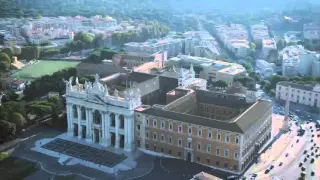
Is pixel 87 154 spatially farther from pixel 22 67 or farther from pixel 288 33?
pixel 288 33

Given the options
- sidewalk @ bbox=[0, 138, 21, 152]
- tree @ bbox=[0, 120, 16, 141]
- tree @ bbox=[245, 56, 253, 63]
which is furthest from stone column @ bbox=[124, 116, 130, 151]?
tree @ bbox=[245, 56, 253, 63]

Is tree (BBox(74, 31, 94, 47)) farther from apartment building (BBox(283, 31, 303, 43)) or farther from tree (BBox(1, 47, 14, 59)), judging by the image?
apartment building (BBox(283, 31, 303, 43))

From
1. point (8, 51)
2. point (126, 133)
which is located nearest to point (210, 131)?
point (126, 133)

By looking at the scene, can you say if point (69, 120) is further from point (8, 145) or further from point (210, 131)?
point (210, 131)

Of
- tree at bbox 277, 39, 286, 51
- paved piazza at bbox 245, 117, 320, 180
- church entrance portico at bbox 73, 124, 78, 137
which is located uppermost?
tree at bbox 277, 39, 286, 51

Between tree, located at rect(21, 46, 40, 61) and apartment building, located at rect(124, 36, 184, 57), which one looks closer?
tree, located at rect(21, 46, 40, 61)

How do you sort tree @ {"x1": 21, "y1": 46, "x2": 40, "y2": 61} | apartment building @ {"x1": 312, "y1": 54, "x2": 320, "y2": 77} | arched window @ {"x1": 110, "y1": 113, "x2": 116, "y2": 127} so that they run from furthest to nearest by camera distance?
tree @ {"x1": 21, "y1": 46, "x2": 40, "y2": 61} < apartment building @ {"x1": 312, "y1": 54, "x2": 320, "y2": 77} < arched window @ {"x1": 110, "y1": 113, "x2": 116, "y2": 127}

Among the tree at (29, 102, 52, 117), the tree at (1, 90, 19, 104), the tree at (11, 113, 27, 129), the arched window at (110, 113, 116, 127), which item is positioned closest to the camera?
the arched window at (110, 113, 116, 127)

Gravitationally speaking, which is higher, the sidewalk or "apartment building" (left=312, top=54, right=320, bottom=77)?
"apartment building" (left=312, top=54, right=320, bottom=77)
